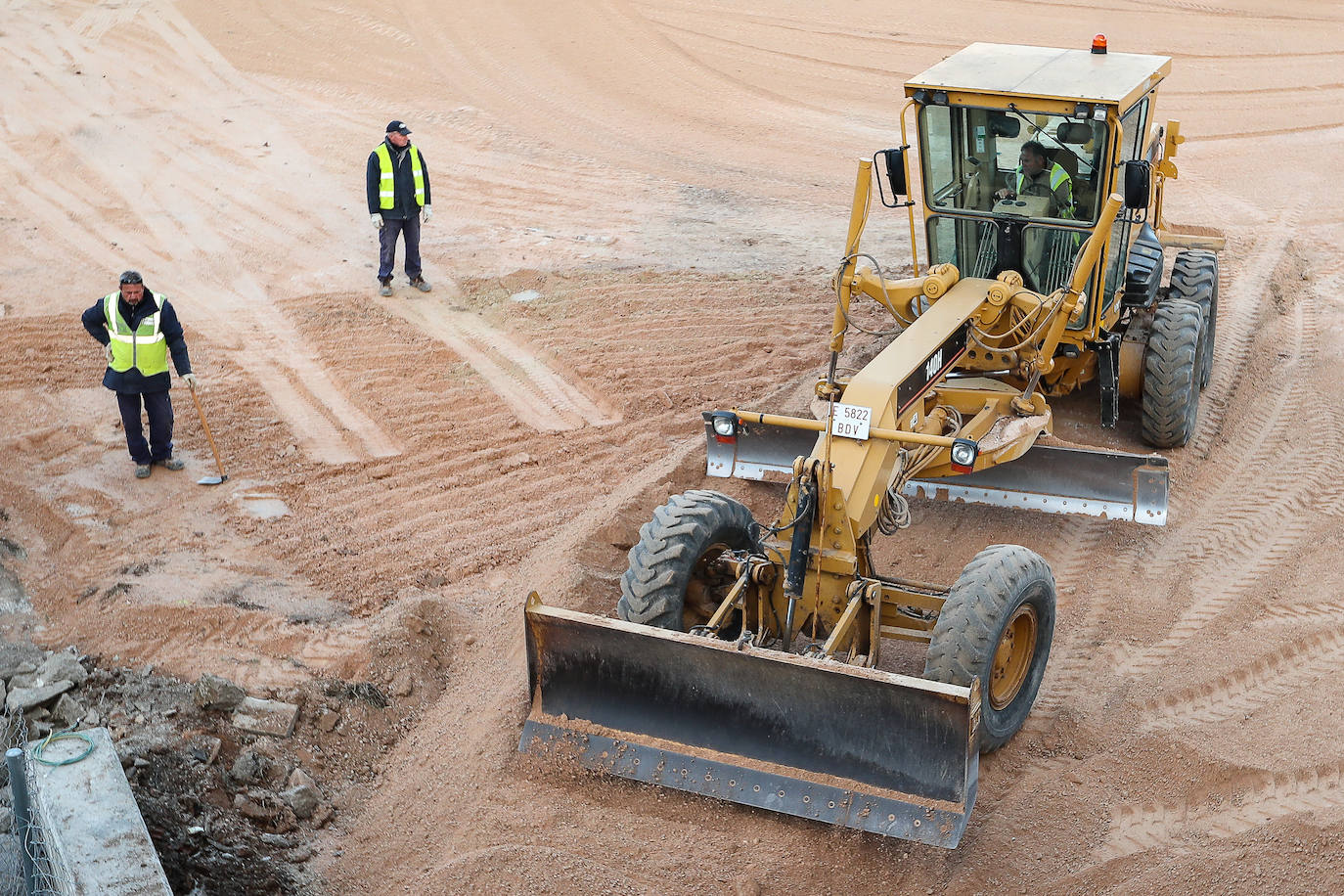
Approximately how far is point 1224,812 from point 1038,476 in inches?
105

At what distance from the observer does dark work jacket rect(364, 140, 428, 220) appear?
11836mm

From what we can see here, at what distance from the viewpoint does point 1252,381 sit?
10.4 m

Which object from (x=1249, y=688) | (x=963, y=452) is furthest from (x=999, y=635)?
(x=1249, y=688)

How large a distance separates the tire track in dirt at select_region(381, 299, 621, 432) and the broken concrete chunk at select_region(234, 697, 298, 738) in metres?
3.72

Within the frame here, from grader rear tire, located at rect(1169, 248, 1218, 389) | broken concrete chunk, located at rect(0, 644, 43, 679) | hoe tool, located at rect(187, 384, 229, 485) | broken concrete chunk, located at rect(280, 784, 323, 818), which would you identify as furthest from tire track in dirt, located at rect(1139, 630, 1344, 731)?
hoe tool, located at rect(187, 384, 229, 485)

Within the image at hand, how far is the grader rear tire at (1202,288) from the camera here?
998 centimetres

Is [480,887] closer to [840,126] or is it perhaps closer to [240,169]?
[240,169]

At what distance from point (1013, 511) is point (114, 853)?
5.77 m

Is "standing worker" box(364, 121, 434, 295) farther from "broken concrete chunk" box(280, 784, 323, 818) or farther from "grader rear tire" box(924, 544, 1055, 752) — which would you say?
"grader rear tire" box(924, 544, 1055, 752)

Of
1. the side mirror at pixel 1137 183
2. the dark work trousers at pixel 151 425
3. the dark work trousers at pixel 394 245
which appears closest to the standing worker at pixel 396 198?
the dark work trousers at pixel 394 245

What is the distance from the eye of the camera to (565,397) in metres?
10.1

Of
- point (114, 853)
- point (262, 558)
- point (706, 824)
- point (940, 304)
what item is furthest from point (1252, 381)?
point (114, 853)

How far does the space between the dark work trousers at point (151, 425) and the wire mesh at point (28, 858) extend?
384 cm

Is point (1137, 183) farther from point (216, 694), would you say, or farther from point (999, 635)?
point (216, 694)
